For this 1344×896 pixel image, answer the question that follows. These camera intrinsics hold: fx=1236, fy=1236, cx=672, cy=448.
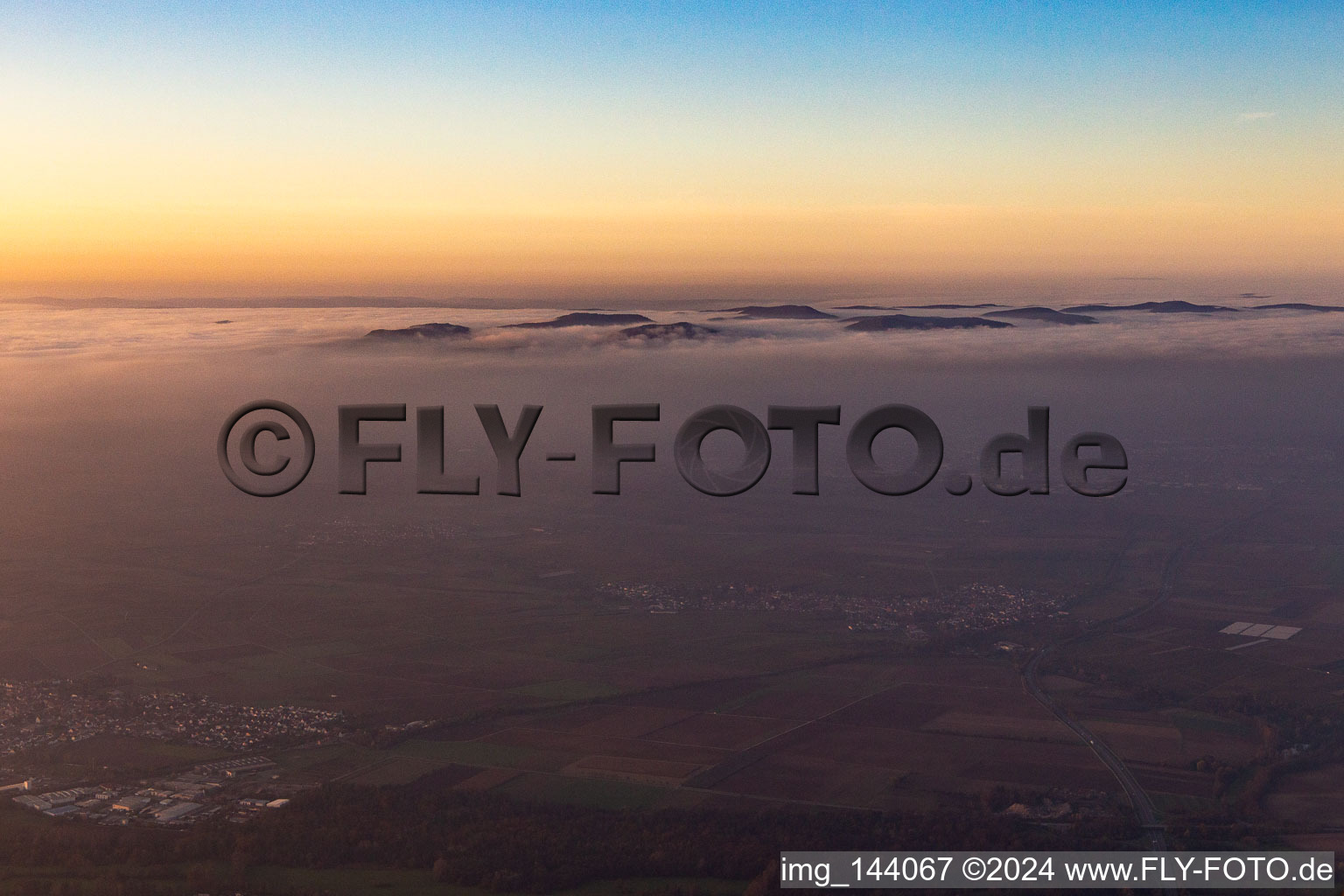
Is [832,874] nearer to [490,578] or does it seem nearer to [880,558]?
[490,578]

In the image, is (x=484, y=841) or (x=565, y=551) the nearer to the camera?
(x=484, y=841)

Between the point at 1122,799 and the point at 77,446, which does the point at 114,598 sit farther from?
the point at 77,446

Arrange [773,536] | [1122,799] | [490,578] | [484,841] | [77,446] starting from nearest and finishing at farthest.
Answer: [484,841] → [1122,799] → [490,578] → [773,536] → [77,446]

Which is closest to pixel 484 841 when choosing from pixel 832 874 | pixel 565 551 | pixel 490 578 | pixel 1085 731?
pixel 832 874

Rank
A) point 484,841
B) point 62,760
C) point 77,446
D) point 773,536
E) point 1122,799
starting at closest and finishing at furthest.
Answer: point 484,841 < point 1122,799 < point 62,760 < point 773,536 < point 77,446

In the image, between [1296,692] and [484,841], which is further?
[1296,692]

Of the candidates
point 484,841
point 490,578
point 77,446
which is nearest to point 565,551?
point 490,578

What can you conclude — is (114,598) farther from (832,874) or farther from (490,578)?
(832,874)

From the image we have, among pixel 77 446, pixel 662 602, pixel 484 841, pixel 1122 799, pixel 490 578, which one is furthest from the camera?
pixel 77 446

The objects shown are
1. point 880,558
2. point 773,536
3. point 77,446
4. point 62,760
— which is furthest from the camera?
point 77,446
